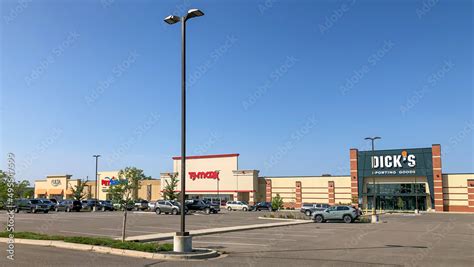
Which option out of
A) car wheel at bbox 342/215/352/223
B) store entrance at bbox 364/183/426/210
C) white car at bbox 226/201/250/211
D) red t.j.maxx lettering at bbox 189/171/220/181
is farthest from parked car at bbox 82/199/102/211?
store entrance at bbox 364/183/426/210

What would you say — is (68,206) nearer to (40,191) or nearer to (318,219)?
(318,219)

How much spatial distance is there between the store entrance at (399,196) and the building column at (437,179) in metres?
2.03

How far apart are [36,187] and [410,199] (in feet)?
288

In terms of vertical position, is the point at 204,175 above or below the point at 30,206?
above

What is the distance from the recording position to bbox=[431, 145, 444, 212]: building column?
65.9 meters

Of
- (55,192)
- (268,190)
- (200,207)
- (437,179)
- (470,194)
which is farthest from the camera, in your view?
(55,192)

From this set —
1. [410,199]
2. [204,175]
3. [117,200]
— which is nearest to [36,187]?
[204,175]

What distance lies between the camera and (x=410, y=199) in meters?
69.3

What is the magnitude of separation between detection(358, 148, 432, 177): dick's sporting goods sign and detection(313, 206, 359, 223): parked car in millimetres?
31880

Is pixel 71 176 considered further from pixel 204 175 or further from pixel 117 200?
pixel 117 200

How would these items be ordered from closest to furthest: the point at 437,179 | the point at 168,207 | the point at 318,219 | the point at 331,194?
the point at 318,219 → the point at 168,207 → the point at 437,179 → the point at 331,194

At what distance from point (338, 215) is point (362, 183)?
38.2 m

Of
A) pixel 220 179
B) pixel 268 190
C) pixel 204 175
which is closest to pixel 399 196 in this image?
pixel 268 190

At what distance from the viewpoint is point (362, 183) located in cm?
7269
